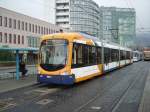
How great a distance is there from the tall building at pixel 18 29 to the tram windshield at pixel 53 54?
41821 mm

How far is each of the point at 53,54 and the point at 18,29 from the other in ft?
178

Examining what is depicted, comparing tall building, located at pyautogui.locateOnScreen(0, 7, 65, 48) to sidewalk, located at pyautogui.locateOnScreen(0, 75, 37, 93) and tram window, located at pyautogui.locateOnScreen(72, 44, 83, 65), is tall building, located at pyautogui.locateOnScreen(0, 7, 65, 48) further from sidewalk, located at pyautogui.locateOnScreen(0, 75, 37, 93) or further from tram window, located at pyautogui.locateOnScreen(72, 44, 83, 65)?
tram window, located at pyautogui.locateOnScreen(72, 44, 83, 65)

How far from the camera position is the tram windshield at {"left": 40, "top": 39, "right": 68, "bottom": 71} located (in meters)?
16.8

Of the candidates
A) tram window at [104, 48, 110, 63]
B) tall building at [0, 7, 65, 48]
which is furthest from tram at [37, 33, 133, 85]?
tall building at [0, 7, 65, 48]

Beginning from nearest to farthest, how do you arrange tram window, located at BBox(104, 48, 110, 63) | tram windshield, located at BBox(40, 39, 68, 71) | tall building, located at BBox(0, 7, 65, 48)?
tram windshield, located at BBox(40, 39, 68, 71) < tram window, located at BBox(104, 48, 110, 63) < tall building, located at BBox(0, 7, 65, 48)

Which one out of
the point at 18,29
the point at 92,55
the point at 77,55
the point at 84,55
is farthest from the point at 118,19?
the point at 77,55

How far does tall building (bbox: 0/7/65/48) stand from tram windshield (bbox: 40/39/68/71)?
137ft

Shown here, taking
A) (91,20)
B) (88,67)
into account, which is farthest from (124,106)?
(91,20)

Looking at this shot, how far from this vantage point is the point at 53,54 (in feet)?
56.0

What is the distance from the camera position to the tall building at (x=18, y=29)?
63.7 meters

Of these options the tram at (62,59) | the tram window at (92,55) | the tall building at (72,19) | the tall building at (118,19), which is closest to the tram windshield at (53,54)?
the tram at (62,59)

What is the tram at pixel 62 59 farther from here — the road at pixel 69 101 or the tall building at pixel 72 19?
the tall building at pixel 72 19

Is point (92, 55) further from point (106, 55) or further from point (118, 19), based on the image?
point (118, 19)

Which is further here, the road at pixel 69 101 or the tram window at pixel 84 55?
the tram window at pixel 84 55
